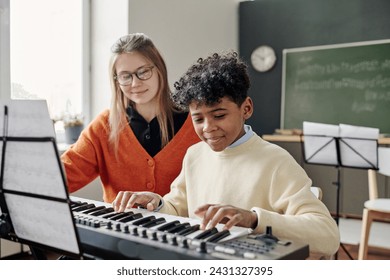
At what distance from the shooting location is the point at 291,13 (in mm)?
4828

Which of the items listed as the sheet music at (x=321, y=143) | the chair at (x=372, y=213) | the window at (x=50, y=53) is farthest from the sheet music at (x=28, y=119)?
the sheet music at (x=321, y=143)

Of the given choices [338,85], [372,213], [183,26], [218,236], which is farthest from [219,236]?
[338,85]

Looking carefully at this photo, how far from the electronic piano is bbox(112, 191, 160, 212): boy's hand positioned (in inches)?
4.4

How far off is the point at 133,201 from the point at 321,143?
2.34 m

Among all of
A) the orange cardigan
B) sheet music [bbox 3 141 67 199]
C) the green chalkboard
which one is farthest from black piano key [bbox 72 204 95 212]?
the green chalkboard

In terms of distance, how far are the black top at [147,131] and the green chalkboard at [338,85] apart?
3203 millimetres

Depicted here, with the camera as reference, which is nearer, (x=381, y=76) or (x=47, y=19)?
(x=47, y=19)

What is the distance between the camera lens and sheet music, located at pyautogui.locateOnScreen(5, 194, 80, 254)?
84cm

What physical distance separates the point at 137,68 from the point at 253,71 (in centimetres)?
357

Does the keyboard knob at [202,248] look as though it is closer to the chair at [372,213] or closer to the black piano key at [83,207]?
the black piano key at [83,207]

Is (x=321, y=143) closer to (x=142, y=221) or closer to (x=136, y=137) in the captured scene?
(x=136, y=137)

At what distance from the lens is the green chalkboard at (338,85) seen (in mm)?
4395
